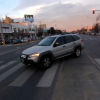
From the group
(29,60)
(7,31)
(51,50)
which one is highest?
(7,31)

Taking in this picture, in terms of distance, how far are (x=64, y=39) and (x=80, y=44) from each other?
1.83 meters

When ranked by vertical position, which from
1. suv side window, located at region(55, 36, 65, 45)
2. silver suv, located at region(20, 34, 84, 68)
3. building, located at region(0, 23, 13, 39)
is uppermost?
building, located at region(0, 23, 13, 39)

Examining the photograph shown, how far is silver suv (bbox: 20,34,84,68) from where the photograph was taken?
6.49 metres

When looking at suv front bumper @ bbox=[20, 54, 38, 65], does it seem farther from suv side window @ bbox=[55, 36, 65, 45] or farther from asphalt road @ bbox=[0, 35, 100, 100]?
suv side window @ bbox=[55, 36, 65, 45]

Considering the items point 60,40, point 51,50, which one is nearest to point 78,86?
point 51,50

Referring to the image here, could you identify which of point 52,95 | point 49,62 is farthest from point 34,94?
point 49,62

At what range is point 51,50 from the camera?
710 centimetres

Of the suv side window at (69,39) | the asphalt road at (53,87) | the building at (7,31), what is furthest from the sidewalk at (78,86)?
the building at (7,31)

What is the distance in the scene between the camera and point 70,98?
3682mm

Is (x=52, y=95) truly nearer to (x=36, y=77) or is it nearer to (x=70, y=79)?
(x=70, y=79)

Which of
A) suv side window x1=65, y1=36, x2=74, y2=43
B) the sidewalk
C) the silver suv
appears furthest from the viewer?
suv side window x1=65, y1=36, x2=74, y2=43

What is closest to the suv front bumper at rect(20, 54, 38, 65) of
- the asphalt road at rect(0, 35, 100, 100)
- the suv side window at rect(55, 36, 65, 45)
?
the asphalt road at rect(0, 35, 100, 100)

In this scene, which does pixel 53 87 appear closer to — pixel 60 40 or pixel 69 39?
pixel 60 40

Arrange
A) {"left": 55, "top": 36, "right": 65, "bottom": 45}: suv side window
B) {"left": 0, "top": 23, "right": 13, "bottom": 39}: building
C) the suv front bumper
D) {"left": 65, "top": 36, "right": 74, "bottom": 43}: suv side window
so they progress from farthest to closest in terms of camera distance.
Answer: {"left": 0, "top": 23, "right": 13, "bottom": 39}: building → {"left": 65, "top": 36, "right": 74, "bottom": 43}: suv side window → {"left": 55, "top": 36, "right": 65, "bottom": 45}: suv side window → the suv front bumper
